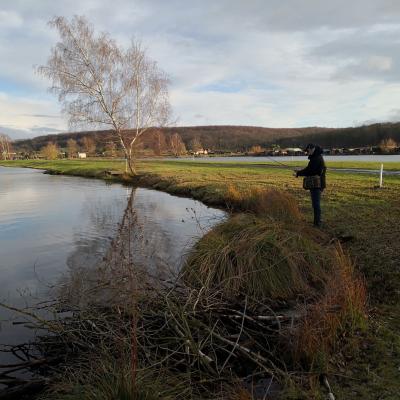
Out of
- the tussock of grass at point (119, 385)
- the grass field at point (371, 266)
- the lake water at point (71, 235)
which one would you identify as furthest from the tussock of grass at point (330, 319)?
the lake water at point (71, 235)

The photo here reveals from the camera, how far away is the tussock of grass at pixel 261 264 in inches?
273

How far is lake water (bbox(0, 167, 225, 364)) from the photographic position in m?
8.61

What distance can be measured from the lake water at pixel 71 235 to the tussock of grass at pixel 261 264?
85 cm

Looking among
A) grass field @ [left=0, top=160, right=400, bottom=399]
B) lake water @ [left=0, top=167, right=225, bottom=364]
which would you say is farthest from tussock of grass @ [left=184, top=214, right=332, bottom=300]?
grass field @ [left=0, top=160, right=400, bottom=399]

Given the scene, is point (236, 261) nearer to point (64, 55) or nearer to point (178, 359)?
point (178, 359)

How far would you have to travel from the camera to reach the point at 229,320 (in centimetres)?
569

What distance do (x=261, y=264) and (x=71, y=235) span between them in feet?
27.4

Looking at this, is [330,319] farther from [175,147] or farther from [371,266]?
[175,147]

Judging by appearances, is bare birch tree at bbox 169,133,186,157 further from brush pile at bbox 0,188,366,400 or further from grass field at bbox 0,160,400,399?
brush pile at bbox 0,188,366,400

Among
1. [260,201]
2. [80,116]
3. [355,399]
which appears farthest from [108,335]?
[80,116]

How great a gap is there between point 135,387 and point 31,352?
108 inches

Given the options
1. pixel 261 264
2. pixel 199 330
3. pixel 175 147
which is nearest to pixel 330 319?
pixel 199 330

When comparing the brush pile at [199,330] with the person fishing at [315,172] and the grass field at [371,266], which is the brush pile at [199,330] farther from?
the person fishing at [315,172]

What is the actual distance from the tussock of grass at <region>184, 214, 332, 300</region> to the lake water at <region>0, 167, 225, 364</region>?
2.79 feet
